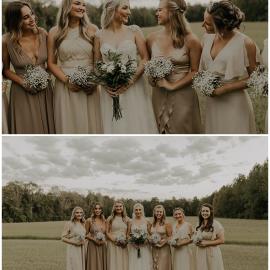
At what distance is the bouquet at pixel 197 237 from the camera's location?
4121mm

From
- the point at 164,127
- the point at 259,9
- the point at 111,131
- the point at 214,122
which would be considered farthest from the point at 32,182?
the point at 259,9

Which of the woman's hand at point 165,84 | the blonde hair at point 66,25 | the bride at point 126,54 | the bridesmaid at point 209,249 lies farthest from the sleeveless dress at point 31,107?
the bridesmaid at point 209,249

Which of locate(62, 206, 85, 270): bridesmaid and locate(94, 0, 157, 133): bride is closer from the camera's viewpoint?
locate(94, 0, 157, 133): bride

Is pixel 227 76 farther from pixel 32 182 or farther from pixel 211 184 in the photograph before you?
pixel 32 182

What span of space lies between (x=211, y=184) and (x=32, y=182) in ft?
4.13

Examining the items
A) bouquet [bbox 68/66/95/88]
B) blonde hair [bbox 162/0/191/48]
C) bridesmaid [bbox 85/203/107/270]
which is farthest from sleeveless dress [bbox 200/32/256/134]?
bridesmaid [bbox 85/203/107/270]

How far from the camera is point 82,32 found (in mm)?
4098

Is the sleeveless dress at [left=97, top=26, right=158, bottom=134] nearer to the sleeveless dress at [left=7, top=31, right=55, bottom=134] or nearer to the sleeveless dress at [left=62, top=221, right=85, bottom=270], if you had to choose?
the sleeveless dress at [left=7, top=31, right=55, bottom=134]

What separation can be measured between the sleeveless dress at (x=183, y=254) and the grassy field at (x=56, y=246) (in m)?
0.08

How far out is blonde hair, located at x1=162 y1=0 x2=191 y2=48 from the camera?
4.05 metres

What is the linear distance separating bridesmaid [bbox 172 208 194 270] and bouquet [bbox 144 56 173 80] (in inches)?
Answer: 37.3

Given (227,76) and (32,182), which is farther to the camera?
(32,182)

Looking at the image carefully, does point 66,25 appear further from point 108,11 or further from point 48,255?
point 48,255

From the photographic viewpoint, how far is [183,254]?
4.14 meters
